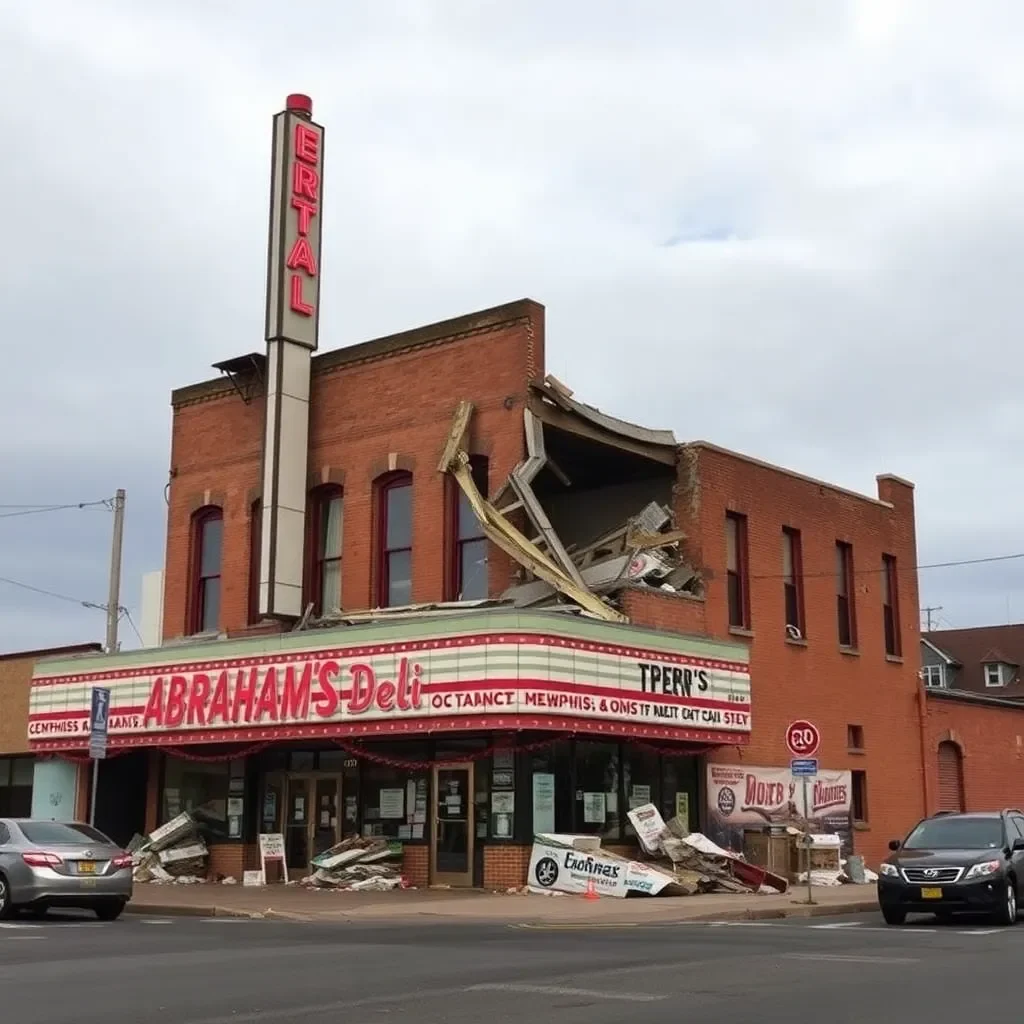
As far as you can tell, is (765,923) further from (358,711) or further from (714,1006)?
(714,1006)

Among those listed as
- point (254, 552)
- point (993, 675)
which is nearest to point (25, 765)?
point (254, 552)

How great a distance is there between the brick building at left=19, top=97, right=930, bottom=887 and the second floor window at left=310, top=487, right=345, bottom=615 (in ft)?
0.22

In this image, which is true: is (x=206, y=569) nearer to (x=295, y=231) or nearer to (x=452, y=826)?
(x=295, y=231)

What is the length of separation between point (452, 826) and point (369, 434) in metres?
8.58

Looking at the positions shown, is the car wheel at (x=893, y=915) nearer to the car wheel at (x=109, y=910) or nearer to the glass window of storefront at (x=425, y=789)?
the glass window of storefront at (x=425, y=789)

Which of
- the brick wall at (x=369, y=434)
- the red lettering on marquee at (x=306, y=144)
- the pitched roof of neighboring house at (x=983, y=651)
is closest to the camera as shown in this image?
the brick wall at (x=369, y=434)

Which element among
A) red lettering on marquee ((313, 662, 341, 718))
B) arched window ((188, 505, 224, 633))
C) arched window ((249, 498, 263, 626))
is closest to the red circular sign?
red lettering on marquee ((313, 662, 341, 718))

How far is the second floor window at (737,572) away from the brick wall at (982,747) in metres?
7.94

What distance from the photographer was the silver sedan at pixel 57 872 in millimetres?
19531

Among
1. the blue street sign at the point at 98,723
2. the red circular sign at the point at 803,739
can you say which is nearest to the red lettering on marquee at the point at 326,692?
the blue street sign at the point at 98,723

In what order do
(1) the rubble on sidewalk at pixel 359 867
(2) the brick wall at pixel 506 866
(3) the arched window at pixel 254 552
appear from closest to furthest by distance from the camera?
(2) the brick wall at pixel 506 866 → (1) the rubble on sidewalk at pixel 359 867 → (3) the arched window at pixel 254 552

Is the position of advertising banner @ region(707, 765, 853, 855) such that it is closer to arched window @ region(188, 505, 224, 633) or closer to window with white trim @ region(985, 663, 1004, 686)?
arched window @ region(188, 505, 224, 633)

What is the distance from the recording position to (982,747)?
122ft

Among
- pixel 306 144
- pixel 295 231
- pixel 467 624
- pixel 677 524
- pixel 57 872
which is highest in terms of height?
pixel 306 144
